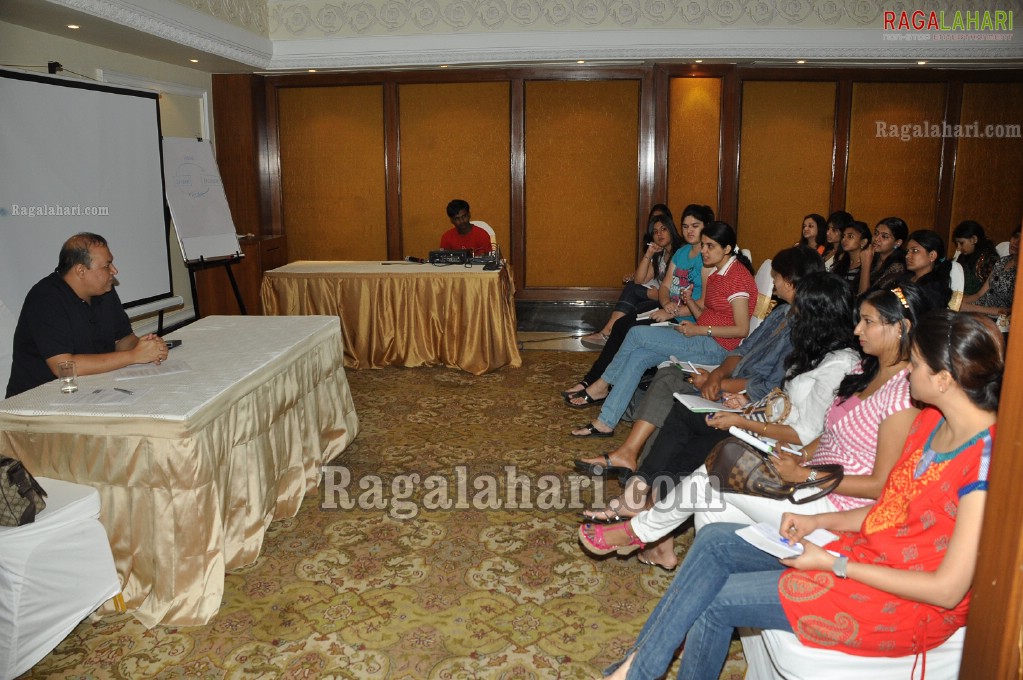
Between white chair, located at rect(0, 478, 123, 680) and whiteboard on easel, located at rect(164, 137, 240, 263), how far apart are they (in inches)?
142

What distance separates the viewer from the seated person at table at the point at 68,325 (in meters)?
2.85

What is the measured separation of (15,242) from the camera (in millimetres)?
4211

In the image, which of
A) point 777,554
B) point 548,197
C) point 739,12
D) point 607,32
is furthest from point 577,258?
point 777,554

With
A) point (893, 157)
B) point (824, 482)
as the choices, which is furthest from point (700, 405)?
point (893, 157)

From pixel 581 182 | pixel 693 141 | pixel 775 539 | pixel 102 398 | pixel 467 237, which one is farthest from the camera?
pixel 581 182

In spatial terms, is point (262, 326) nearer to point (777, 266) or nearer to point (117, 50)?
point (777, 266)

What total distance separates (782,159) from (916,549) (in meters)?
Result: 6.62

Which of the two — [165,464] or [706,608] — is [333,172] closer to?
[165,464]

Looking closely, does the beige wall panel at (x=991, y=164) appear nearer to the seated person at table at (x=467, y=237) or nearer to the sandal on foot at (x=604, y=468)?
the seated person at table at (x=467, y=237)

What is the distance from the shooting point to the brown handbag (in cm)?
213

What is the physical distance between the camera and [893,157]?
7574 millimetres

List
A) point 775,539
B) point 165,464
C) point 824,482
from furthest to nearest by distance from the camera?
point 165,464 → point 824,482 → point 775,539

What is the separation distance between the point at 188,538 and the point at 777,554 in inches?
71.7

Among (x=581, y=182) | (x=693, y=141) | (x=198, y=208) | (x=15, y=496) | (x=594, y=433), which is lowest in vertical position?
(x=594, y=433)
